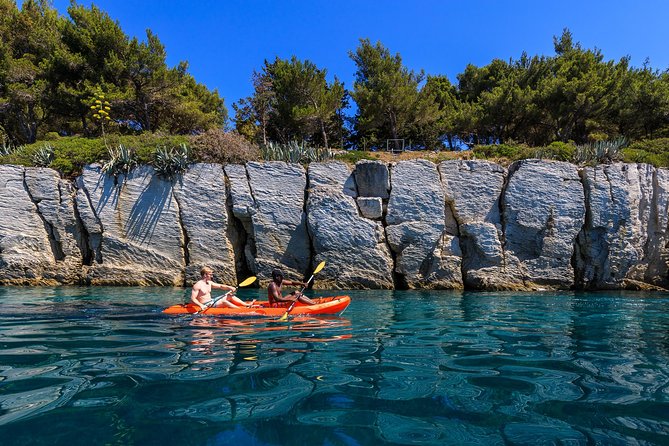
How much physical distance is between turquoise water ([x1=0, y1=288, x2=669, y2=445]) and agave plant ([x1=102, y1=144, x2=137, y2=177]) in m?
11.0

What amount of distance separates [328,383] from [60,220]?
17.4 m

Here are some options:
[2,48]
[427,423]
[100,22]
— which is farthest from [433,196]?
[2,48]

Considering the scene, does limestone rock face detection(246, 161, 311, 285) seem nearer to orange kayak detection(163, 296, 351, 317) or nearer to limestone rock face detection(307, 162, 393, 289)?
limestone rock face detection(307, 162, 393, 289)

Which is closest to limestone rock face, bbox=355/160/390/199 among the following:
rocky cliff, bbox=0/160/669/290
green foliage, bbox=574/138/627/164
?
rocky cliff, bbox=0/160/669/290

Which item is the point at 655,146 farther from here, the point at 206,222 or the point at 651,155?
the point at 206,222

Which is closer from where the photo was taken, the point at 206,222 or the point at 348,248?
the point at 348,248

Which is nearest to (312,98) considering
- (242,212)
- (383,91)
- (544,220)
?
(383,91)

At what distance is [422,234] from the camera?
15.8 metres

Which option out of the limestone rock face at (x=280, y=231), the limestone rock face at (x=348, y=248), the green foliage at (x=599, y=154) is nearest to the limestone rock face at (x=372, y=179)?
the limestone rock face at (x=348, y=248)

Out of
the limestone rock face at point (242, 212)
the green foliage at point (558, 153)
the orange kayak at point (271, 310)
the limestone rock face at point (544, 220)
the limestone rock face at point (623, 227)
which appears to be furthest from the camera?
the green foliage at point (558, 153)

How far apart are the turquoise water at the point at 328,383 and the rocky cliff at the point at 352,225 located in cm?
864

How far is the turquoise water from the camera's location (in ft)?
9.01

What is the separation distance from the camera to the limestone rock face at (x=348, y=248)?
15945mm

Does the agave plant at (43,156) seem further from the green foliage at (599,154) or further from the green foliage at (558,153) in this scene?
the green foliage at (599,154)
